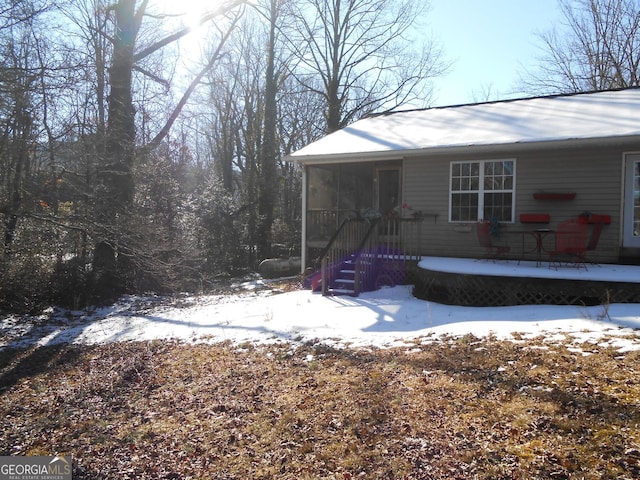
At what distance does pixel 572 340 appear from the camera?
5.30 meters

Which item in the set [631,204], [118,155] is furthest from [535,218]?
[118,155]

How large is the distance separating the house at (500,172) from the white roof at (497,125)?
0.09 ft

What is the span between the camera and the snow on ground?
235 inches

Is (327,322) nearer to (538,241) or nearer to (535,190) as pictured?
(538,241)

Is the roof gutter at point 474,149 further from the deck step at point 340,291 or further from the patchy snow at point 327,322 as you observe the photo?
the deck step at point 340,291

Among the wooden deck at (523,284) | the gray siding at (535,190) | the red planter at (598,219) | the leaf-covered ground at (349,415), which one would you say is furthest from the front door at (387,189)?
the leaf-covered ground at (349,415)

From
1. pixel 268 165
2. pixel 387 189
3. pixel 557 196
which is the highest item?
pixel 268 165

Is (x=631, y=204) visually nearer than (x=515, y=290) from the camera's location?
No

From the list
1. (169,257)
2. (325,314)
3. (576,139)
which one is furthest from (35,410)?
(576,139)

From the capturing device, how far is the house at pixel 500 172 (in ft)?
29.7

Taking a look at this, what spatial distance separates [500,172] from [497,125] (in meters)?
1.40

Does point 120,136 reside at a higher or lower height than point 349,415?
higher

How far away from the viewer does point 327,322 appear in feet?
24.8

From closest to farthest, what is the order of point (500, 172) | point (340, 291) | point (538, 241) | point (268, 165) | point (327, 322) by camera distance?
1. point (327, 322)
2. point (538, 241)
3. point (340, 291)
4. point (500, 172)
5. point (268, 165)
